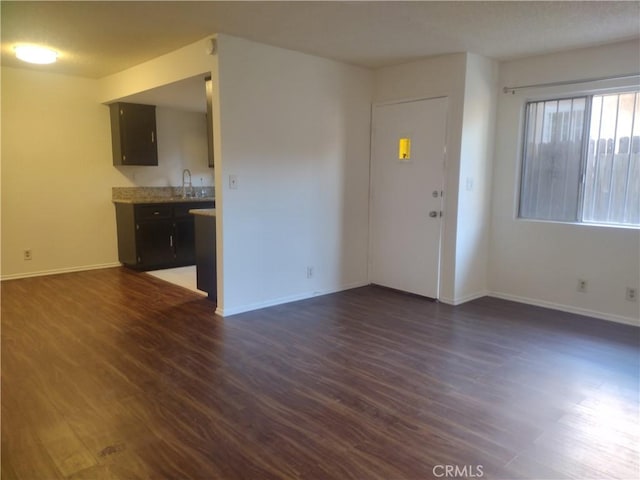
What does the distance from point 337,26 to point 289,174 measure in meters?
1.42

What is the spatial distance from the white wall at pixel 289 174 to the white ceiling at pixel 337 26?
0.30m

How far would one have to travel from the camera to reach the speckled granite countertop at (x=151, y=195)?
5.80 metres

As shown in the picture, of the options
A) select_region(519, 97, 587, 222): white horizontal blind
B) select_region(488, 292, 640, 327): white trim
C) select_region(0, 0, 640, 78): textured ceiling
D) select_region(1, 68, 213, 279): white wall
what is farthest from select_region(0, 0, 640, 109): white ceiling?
select_region(488, 292, 640, 327): white trim

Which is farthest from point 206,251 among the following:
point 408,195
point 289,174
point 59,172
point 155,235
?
point 59,172

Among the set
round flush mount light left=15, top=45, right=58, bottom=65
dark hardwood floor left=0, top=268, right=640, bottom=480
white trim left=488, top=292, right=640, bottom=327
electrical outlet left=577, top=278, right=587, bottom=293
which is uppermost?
round flush mount light left=15, top=45, right=58, bottom=65

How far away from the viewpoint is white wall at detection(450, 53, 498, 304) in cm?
426

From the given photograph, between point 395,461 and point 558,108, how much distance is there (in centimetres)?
369

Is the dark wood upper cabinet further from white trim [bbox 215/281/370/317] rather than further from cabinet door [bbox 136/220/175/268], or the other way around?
white trim [bbox 215/281/370/317]

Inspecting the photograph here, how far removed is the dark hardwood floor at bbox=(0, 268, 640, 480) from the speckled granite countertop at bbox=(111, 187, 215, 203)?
1927mm

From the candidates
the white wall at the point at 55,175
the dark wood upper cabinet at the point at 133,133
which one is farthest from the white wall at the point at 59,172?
the dark wood upper cabinet at the point at 133,133

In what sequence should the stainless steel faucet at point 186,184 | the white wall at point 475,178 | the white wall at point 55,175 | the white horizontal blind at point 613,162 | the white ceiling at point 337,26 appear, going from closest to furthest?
the white ceiling at point 337,26 → the white horizontal blind at point 613,162 → the white wall at point 475,178 → the white wall at point 55,175 → the stainless steel faucet at point 186,184

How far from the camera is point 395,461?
1.99 metres

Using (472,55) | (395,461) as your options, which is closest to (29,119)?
(472,55)

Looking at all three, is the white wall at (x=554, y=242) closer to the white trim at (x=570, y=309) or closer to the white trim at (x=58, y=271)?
the white trim at (x=570, y=309)
